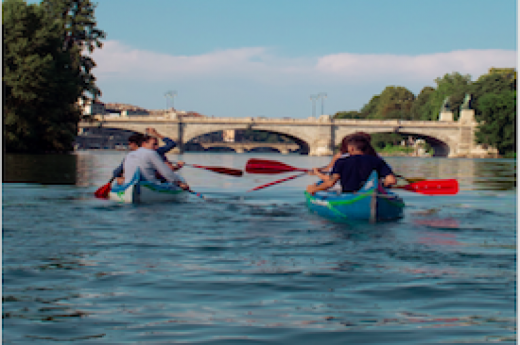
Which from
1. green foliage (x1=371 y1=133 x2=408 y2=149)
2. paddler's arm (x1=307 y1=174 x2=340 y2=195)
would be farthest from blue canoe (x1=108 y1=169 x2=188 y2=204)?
green foliage (x1=371 y1=133 x2=408 y2=149)

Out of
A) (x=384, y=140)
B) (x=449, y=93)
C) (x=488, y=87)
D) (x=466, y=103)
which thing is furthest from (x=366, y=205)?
(x=384, y=140)

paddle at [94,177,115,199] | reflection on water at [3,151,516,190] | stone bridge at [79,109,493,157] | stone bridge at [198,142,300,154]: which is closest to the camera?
paddle at [94,177,115,199]

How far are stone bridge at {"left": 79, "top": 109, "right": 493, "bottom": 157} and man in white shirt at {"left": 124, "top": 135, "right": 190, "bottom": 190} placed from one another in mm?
68715

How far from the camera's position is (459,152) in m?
85.1

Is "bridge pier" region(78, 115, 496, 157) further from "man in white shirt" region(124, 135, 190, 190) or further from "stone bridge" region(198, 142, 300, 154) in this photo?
"man in white shirt" region(124, 135, 190, 190)

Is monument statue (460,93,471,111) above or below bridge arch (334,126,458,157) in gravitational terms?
above

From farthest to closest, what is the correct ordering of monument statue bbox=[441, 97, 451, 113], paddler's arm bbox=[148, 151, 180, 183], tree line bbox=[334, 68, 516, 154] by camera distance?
1. monument statue bbox=[441, 97, 451, 113]
2. tree line bbox=[334, 68, 516, 154]
3. paddler's arm bbox=[148, 151, 180, 183]

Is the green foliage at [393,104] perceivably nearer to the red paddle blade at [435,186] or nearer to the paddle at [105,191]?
the paddle at [105,191]

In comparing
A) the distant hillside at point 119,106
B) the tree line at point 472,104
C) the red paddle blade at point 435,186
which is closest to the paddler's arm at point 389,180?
the red paddle blade at point 435,186

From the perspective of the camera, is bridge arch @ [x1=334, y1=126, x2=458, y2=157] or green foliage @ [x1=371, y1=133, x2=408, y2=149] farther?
green foliage @ [x1=371, y1=133, x2=408, y2=149]

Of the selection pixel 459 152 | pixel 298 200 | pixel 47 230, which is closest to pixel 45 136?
pixel 298 200

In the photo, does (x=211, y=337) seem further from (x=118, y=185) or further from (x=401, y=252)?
(x=118, y=185)

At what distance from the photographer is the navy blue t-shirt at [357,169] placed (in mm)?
10211

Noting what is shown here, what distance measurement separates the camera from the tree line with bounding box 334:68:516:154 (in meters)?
74.5
